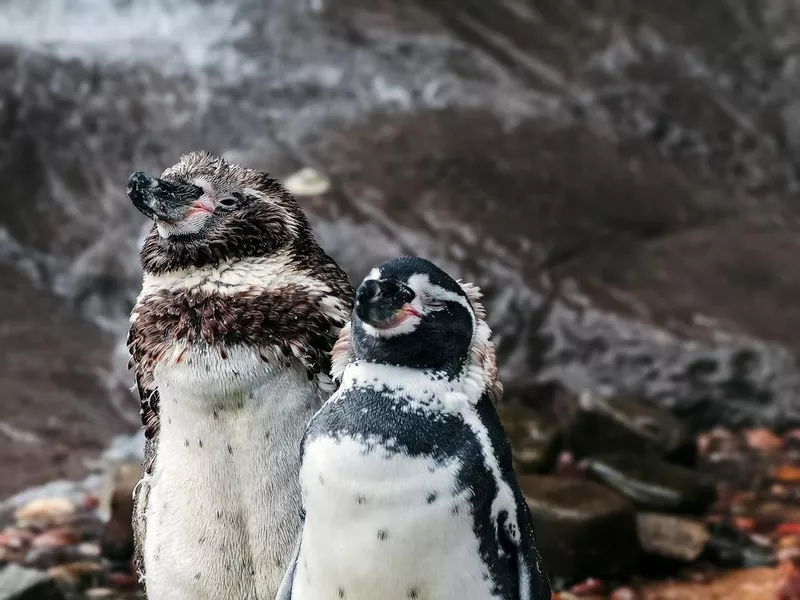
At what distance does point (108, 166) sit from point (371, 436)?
4.06 metres

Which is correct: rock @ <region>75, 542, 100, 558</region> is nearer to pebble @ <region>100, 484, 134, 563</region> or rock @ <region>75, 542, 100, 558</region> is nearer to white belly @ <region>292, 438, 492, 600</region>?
pebble @ <region>100, 484, 134, 563</region>

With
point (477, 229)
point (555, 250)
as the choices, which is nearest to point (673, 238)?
point (555, 250)

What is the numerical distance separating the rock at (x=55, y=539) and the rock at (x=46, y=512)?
0.07 meters

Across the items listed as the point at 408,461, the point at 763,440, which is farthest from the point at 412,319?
the point at 763,440

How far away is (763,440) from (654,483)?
82cm

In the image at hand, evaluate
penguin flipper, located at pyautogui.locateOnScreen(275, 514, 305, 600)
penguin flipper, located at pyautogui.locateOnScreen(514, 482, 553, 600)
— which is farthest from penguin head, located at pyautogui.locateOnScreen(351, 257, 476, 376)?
penguin flipper, located at pyautogui.locateOnScreen(275, 514, 305, 600)

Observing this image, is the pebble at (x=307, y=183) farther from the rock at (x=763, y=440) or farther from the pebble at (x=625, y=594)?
the pebble at (x=625, y=594)

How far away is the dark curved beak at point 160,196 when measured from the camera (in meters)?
1.53

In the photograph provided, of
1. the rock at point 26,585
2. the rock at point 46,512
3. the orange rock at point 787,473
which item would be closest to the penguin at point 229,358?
the rock at point 26,585

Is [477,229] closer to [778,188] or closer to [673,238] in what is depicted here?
[673,238]

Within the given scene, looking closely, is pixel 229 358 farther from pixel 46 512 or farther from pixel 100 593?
pixel 46 512

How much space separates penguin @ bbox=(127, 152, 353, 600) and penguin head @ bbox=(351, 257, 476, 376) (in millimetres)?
230

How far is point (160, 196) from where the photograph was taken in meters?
1.55

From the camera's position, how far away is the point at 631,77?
5500mm
